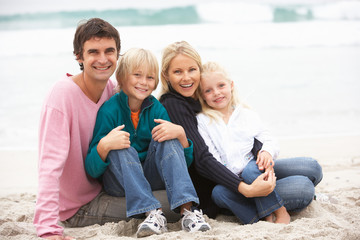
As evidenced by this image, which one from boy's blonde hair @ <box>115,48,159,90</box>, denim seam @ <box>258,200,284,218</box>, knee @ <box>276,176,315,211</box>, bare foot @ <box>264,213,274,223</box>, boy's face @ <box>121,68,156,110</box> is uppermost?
boy's blonde hair @ <box>115,48,159,90</box>

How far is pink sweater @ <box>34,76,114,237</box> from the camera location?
89.7 inches

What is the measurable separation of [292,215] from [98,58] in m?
1.74

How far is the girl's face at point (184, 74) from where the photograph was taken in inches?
116

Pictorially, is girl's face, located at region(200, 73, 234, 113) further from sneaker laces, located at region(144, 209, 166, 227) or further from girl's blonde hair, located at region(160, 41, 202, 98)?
sneaker laces, located at region(144, 209, 166, 227)

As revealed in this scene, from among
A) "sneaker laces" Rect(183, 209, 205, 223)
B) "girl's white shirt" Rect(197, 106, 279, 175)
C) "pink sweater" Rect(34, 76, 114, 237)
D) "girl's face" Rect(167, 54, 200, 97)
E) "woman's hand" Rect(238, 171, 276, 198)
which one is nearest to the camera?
"pink sweater" Rect(34, 76, 114, 237)

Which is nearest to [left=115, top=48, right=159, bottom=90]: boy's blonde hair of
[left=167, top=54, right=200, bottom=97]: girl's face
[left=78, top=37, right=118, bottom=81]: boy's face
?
[left=78, top=37, right=118, bottom=81]: boy's face

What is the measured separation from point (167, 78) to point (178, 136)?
70cm

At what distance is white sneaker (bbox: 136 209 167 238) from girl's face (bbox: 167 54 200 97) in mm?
999

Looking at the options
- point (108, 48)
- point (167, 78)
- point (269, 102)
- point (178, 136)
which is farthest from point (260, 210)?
point (269, 102)

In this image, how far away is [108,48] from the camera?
2.64 m

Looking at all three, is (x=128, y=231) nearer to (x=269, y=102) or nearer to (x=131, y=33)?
(x=269, y=102)

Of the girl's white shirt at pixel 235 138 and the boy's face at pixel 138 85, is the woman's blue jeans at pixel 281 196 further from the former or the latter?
the boy's face at pixel 138 85

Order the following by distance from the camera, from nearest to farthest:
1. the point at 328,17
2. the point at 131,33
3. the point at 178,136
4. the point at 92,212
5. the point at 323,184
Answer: the point at 178,136 → the point at 92,212 → the point at 323,184 → the point at 131,33 → the point at 328,17

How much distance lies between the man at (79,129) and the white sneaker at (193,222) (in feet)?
1.63
